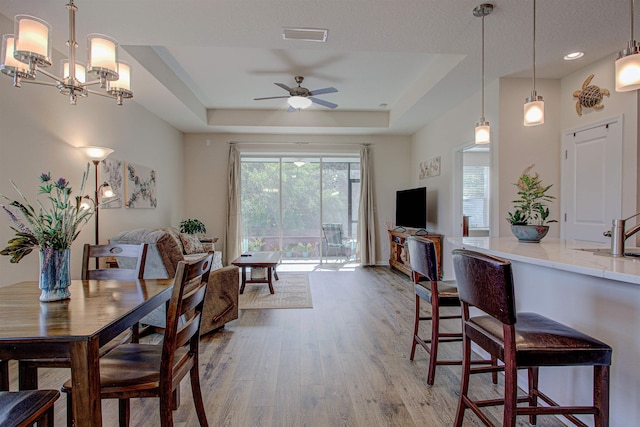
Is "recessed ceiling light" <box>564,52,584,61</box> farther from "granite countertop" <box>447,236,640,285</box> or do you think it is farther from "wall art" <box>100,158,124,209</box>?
"wall art" <box>100,158,124,209</box>

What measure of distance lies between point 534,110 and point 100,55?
2.86 m

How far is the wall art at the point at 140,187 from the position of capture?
4.45 meters

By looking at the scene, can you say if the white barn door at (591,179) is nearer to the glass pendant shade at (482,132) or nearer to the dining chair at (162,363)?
the glass pendant shade at (482,132)

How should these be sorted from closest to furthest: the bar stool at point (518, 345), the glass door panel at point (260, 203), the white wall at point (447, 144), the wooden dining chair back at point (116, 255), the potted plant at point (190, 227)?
the bar stool at point (518, 345) < the wooden dining chair back at point (116, 255) < the white wall at point (447, 144) < the potted plant at point (190, 227) < the glass door panel at point (260, 203)

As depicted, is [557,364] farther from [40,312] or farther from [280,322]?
[280,322]

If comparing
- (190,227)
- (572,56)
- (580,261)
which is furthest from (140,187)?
(572,56)

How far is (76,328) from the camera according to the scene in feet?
3.74

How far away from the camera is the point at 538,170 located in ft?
12.8

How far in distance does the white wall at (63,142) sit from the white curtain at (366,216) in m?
3.79

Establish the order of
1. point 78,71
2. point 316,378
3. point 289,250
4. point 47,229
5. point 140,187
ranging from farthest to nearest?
1. point 289,250
2. point 140,187
3. point 316,378
4. point 78,71
5. point 47,229

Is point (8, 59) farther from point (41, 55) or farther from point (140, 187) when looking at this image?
point (140, 187)

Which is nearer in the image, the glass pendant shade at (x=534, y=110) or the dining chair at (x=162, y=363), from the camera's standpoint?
the dining chair at (x=162, y=363)

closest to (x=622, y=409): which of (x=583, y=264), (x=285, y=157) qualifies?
(x=583, y=264)

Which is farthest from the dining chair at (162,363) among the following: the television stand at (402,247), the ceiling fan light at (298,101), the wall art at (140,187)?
the television stand at (402,247)
